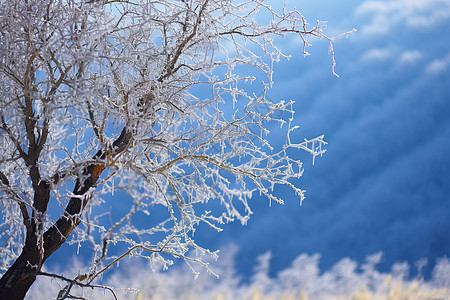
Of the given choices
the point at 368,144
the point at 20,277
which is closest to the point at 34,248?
the point at 20,277

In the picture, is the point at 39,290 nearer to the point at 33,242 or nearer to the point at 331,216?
the point at 33,242

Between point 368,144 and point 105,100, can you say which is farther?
point 368,144

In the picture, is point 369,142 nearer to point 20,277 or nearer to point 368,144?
point 368,144

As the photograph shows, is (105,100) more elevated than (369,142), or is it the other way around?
(369,142)

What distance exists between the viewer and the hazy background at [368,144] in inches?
154

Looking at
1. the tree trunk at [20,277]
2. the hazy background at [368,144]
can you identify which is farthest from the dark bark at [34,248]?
the hazy background at [368,144]

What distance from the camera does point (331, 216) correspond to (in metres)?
3.92

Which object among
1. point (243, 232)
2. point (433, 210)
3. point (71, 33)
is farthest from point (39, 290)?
point (433, 210)

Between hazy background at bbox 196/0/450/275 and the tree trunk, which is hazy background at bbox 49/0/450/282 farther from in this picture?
the tree trunk

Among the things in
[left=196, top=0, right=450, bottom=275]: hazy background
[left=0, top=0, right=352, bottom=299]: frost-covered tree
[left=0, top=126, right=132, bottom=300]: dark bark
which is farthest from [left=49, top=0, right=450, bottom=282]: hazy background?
[left=0, top=126, right=132, bottom=300]: dark bark

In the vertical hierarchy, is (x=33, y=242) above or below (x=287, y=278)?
below

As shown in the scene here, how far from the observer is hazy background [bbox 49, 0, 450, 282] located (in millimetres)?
3900

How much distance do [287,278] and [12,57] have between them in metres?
2.81

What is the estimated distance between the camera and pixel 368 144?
410 cm
